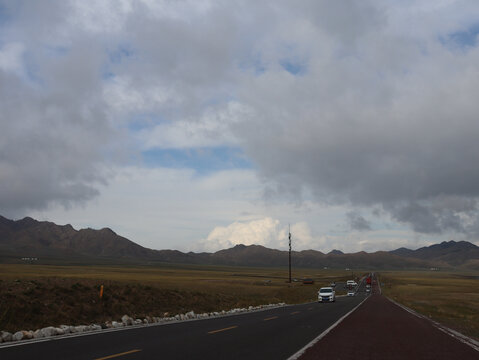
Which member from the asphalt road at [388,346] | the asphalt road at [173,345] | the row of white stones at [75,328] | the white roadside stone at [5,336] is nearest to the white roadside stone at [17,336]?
the row of white stones at [75,328]

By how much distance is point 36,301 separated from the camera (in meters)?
19.0

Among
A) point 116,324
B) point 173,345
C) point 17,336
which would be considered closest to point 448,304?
point 116,324

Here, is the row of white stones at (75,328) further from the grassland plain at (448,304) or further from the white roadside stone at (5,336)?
the grassland plain at (448,304)

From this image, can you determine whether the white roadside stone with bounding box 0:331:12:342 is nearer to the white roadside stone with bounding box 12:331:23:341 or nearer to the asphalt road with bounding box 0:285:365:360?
the white roadside stone with bounding box 12:331:23:341

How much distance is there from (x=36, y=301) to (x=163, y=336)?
7763 mm

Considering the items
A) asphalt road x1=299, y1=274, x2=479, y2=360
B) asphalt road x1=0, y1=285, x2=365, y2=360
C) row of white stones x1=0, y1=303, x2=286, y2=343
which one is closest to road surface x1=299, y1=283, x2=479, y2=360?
asphalt road x1=299, y1=274, x2=479, y2=360

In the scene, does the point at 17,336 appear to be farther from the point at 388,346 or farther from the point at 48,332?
the point at 388,346

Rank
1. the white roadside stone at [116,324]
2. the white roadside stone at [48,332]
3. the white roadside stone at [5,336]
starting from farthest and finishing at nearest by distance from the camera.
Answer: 1. the white roadside stone at [116,324]
2. the white roadside stone at [48,332]
3. the white roadside stone at [5,336]

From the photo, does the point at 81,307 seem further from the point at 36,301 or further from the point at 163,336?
the point at 163,336

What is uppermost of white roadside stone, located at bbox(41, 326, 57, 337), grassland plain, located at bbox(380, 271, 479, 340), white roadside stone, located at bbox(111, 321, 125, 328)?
white roadside stone, located at bbox(41, 326, 57, 337)

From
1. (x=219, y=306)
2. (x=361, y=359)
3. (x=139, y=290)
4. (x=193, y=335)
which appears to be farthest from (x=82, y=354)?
(x=219, y=306)

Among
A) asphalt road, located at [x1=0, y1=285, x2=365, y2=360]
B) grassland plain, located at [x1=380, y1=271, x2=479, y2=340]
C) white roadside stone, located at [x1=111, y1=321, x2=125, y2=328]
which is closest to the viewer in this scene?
asphalt road, located at [x1=0, y1=285, x2=365, y2=360]

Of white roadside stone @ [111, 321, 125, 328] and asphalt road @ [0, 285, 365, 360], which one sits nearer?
asphalt road @ [0, 285, 365, 360]

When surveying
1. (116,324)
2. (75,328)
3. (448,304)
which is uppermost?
(75,328)
